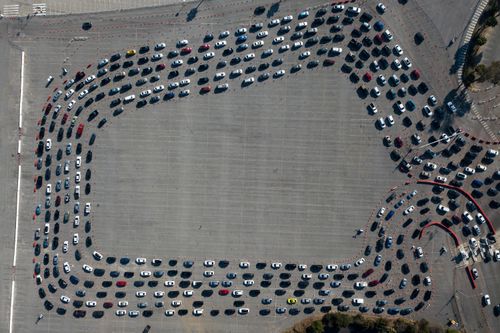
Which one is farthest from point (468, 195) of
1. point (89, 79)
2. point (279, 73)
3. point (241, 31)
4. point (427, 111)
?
point (89, 79)

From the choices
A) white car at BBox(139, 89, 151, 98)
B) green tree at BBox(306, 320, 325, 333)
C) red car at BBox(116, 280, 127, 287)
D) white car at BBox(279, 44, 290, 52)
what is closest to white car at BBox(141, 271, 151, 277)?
red car at BBox(116, 280, 127, 287)

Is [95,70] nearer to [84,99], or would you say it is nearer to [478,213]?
[84,99]

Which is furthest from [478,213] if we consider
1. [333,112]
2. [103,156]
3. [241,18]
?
[103,156]

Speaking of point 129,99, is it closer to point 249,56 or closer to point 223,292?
point 249,56

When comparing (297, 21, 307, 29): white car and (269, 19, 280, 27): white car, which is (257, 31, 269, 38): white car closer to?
(269, 19, 280, 27): white car

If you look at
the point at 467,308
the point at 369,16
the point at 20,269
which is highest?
the point at 369,16

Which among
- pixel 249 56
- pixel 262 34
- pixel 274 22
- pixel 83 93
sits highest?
pixel 274 22

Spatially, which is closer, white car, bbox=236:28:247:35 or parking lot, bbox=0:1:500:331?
parking lot, bbox=0:1:500:331

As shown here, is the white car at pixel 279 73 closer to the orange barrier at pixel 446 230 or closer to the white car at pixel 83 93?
the white car at pixel 83 93

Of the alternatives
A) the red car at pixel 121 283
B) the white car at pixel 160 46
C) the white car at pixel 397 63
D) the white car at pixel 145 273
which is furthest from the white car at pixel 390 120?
the red car at pixel 121 283
